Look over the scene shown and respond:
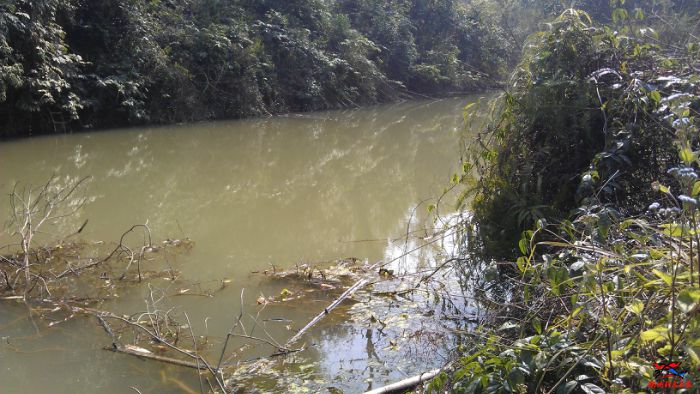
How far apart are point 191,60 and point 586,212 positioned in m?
13.7

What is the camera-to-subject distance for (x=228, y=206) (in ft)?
23.5

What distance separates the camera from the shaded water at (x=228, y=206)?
11.1ft

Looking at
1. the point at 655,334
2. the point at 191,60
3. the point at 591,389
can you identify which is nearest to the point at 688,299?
the point at 655,334

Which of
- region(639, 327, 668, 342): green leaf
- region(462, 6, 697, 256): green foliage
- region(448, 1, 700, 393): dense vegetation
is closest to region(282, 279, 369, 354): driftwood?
region(448, 1, 700, 393): dense vegetation

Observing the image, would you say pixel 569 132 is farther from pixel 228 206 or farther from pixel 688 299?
pixel 228 206

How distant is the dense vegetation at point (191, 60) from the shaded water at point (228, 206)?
0.87 m

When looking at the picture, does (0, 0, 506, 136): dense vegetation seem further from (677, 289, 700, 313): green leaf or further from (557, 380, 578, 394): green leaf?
(677, 289, 700, 313): green leaf

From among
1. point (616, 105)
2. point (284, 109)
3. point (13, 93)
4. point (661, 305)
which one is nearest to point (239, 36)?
point (284, 109)

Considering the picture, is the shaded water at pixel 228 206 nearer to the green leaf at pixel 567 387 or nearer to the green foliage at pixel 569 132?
the green foliage at pixel 569 132

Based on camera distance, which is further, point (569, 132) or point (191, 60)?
point (191, 60)

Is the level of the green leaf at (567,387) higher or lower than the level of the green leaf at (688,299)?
lower

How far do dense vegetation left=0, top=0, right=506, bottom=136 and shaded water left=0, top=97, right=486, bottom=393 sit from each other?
87 centimetres

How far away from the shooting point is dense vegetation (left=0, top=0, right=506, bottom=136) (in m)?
11.4

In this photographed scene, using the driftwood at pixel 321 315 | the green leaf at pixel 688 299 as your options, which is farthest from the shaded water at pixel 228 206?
the green leaf at pixel 688 299
